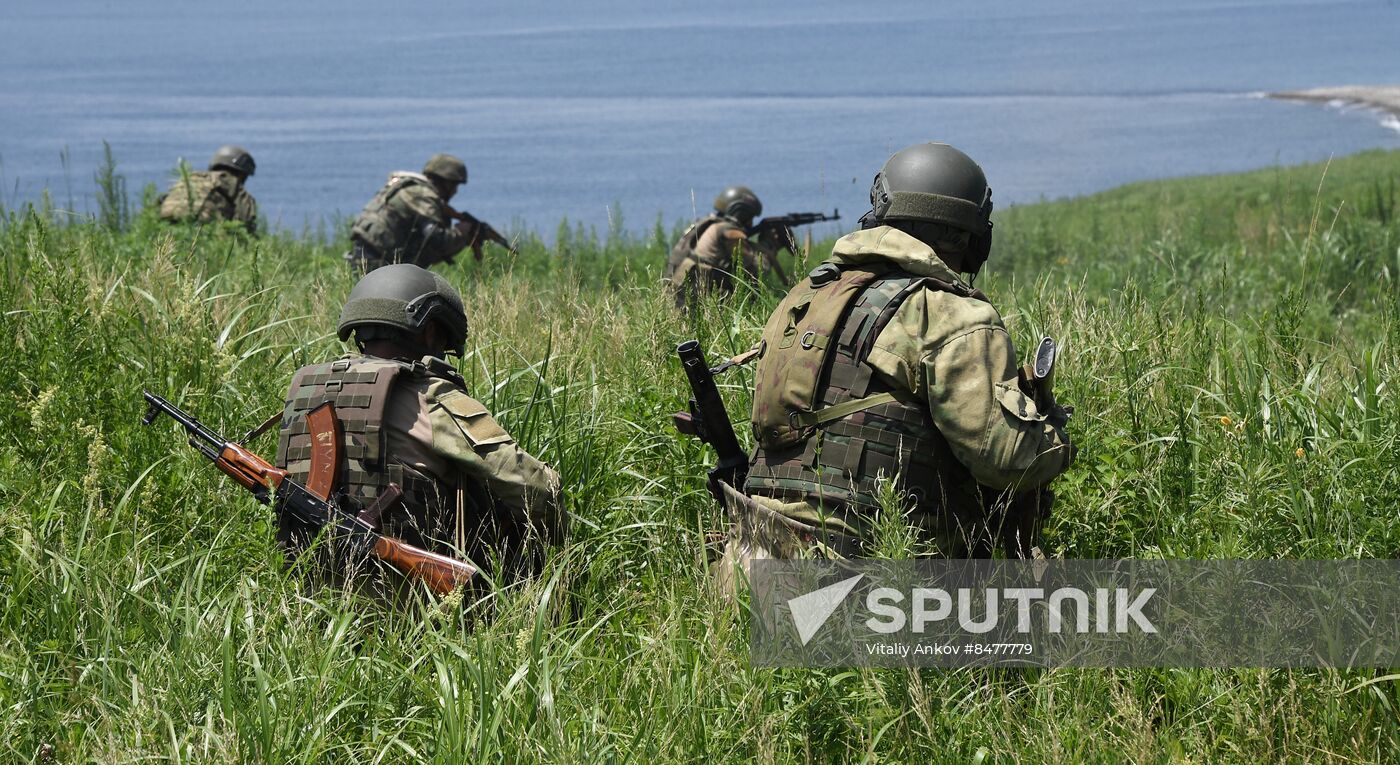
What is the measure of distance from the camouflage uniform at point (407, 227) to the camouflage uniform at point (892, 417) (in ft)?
25.2

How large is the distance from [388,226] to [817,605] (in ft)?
27.4

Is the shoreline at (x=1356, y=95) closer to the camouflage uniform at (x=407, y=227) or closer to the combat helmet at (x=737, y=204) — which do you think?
the combat helmet at (x=737, y=204)

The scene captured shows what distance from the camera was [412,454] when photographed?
4.09 metres

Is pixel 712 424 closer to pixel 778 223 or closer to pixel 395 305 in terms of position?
pixel 395 305

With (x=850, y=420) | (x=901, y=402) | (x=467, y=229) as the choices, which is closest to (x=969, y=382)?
(x=901, y=402)

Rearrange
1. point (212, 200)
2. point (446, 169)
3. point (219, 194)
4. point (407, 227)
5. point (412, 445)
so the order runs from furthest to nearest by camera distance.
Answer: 1. point (219, 194)
2. point (212, 200)
3. point (446, 169)
4. point (407, 227)
5. point (412, 445)

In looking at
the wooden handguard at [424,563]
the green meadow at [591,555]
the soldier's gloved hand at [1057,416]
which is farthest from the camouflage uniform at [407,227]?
the soldier's gloved hand at [1057,416]

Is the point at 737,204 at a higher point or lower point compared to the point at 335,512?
lower

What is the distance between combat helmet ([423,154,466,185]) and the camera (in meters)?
11.8

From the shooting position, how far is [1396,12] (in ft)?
282

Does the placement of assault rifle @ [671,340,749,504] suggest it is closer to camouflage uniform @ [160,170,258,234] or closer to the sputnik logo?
the sputnik logo

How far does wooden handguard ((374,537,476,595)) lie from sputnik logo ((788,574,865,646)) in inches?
36.5

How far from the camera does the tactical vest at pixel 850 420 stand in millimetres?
3857

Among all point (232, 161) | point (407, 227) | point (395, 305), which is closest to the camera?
point (395, 305)
